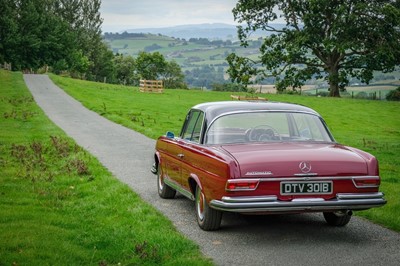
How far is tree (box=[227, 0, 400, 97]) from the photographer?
15.0 m

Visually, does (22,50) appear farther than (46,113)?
Yes

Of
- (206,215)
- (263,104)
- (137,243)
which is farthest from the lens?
(263,104)

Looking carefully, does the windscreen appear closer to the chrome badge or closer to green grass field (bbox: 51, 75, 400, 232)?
the chrome badge

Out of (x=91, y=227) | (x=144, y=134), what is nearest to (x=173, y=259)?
(x=91, y=227)

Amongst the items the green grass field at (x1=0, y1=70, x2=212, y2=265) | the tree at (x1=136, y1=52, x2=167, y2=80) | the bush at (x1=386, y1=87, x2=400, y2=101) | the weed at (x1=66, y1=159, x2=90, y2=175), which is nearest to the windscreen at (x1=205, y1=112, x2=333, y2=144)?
the green grass field at (x1=0, y1=70, x2=212, y2=265)

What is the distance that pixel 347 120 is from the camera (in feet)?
122

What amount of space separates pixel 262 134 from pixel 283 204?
1.54m

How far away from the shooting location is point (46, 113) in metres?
31.6

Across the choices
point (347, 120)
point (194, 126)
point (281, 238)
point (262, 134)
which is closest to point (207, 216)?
point (281, 238)

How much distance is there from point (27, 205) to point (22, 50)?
6847 centimetres

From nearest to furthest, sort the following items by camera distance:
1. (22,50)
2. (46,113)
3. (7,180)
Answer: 1. (7,180)
2. (46,113)
3. (22,50)

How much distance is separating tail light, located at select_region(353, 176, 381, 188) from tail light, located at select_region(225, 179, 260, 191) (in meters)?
1.23

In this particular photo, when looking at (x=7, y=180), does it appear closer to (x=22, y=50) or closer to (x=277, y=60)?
(x=277, y=60)

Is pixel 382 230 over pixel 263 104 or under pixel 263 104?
under
